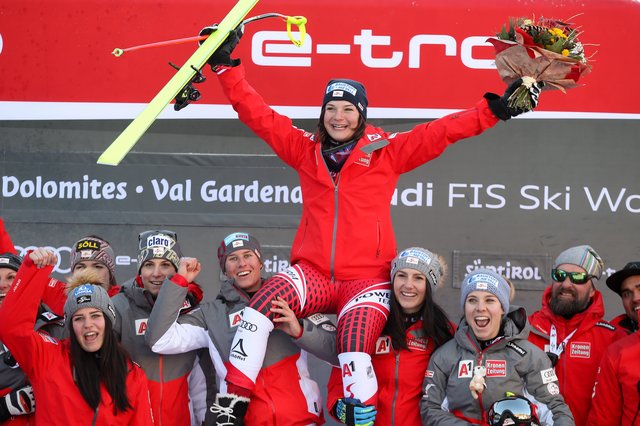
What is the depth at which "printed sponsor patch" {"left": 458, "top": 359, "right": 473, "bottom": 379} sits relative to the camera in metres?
4.37

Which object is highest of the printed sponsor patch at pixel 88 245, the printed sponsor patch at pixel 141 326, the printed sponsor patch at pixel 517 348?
the printed sponsor patch at pixel 88 245

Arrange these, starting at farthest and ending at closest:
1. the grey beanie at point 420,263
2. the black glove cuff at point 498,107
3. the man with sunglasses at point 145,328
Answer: the man with sunglasses at point 145,328 < the grey beanie at point 420,263 < the black glove cuff at point 498,107

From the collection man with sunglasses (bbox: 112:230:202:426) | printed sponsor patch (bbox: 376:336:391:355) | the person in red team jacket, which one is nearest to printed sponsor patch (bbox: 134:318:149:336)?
man with sunglasses (bbox: 112:230:202:426)

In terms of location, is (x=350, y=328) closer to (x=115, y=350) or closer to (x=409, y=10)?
(x=115, y=350)

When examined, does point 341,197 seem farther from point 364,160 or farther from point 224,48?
point 224,48

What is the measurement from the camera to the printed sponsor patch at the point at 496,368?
14.3 ft

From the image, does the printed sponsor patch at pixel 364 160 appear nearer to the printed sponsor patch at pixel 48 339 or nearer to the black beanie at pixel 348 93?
the black beanie at pixel 348 93

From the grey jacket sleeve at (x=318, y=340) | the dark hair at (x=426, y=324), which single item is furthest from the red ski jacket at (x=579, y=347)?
the grey jacket sleeve at (x=318, y=340)

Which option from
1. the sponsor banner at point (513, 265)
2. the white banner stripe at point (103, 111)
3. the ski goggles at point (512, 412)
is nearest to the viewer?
the ski goggles at point (512, 412)

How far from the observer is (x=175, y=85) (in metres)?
4.44

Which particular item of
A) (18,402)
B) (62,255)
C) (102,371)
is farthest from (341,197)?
(62,255)

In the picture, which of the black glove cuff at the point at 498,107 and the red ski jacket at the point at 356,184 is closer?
the black glove cuff at the point at 498,107

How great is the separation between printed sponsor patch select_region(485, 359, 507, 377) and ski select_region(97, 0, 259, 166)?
178cm

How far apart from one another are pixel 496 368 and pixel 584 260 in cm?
91
